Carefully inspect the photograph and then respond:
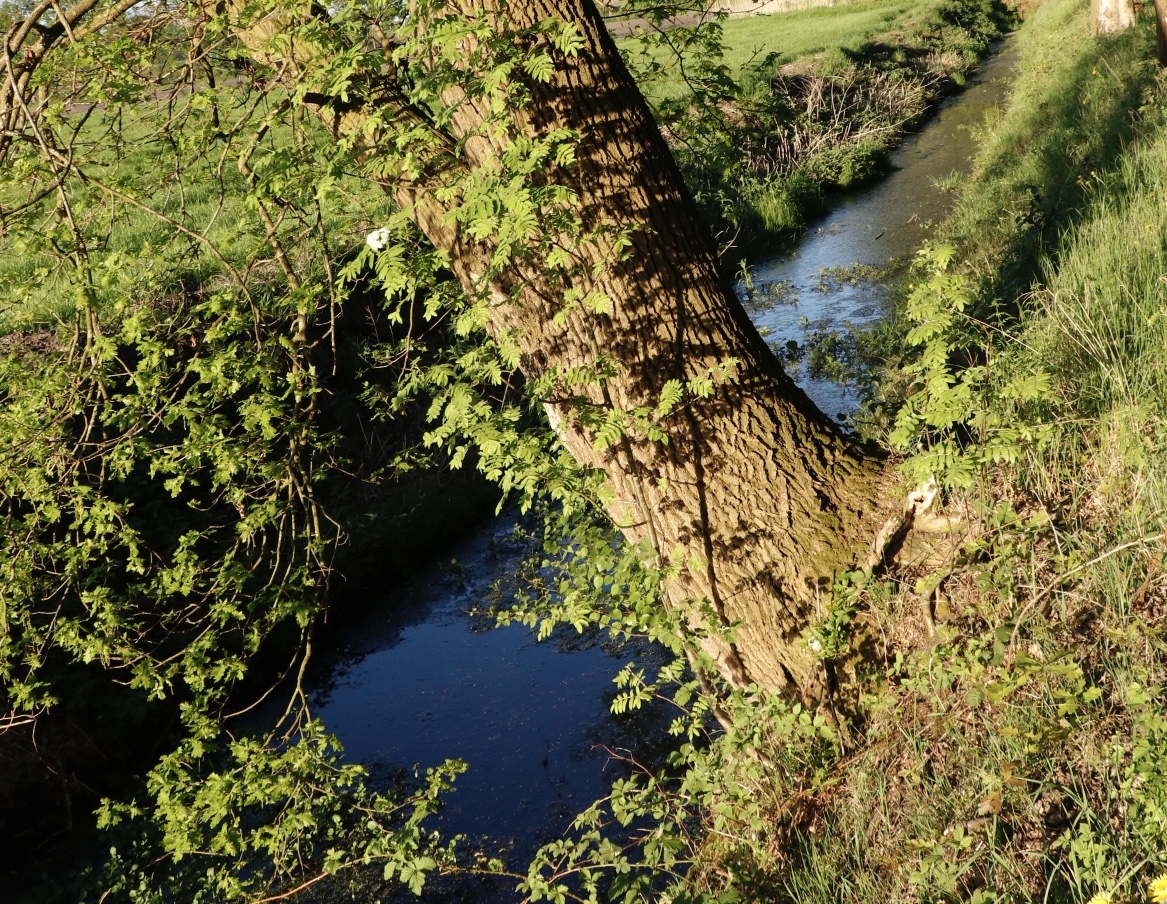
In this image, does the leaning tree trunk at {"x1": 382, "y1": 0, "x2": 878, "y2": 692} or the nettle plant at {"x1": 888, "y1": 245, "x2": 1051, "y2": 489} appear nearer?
the nettle plant at {"x1": 888, "y1": 245, "x2": 1051, "y2": 489}

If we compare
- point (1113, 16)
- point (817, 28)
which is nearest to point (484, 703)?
point (1113, 16)

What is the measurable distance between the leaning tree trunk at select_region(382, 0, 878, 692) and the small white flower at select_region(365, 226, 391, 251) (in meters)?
0.23

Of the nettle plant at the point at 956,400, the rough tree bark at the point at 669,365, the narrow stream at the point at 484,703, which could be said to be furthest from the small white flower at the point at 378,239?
the narrow stream at the point at 484,703

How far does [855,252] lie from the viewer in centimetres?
1184

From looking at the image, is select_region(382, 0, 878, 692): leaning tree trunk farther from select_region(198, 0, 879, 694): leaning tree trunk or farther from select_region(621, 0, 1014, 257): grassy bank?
select_region(621, 0, 1014, 257): grassy bank

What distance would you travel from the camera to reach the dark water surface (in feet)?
31.9

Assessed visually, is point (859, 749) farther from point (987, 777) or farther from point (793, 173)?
point (793, 173)

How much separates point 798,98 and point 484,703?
12895 millimetres

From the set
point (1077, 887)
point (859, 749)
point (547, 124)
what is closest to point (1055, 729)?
point (1077, 887)

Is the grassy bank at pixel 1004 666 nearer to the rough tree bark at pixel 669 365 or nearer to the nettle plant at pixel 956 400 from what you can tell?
the nettle plant at pixel 956 400

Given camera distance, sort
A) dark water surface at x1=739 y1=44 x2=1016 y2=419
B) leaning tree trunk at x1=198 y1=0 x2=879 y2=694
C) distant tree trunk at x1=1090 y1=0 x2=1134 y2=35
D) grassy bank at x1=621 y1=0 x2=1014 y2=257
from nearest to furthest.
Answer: leaning tree trunk at x1=198 y1=0 x2=879 y2=694 < grassy bank at x1=621 y1=0 x2=1014 y2=257 < dark water surface at x1=739 y1=44 x2=1016 y2=419 < distant tree trunk at x1=1090 y1=0 x2=1134 y2=35

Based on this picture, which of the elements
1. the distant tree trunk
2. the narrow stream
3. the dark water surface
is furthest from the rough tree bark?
the distant tree trunk

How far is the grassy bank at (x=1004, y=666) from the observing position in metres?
2.82

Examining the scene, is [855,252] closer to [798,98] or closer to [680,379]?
[798,98]
